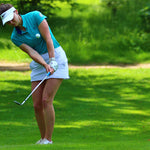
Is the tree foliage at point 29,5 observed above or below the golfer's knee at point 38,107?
below

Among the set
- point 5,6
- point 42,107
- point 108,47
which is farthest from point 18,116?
point 108,47

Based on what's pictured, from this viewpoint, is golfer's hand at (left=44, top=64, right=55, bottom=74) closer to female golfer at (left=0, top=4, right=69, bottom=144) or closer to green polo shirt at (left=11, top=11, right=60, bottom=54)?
female golfer at (left=0, top=4, right=69, bottom=144)

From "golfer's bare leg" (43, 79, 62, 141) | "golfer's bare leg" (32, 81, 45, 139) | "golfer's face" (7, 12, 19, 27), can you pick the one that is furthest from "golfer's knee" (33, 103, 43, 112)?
"golfer's face" (7, 12, 19, 27)

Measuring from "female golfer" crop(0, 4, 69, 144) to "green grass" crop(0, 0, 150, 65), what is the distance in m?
12.1

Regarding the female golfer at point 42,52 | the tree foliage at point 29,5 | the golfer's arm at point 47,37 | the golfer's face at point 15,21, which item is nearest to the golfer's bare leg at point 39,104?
the female golfer at point 42,52

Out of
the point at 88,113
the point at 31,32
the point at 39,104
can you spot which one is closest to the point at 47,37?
the point at 31,32

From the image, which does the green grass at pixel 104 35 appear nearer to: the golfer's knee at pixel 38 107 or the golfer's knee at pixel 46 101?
the golfer's knee at pixel 38 107

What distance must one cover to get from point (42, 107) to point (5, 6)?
141 centimetres

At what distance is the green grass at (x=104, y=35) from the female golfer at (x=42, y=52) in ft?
39.6

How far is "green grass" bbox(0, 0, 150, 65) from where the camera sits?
22172mm

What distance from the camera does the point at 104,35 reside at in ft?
79.9

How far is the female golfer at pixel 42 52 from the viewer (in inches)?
254

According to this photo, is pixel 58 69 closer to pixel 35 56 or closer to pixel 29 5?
pixel 35 56

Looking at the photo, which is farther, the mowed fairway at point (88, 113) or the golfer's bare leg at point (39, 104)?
the mowed fairway at point (88, 113)
